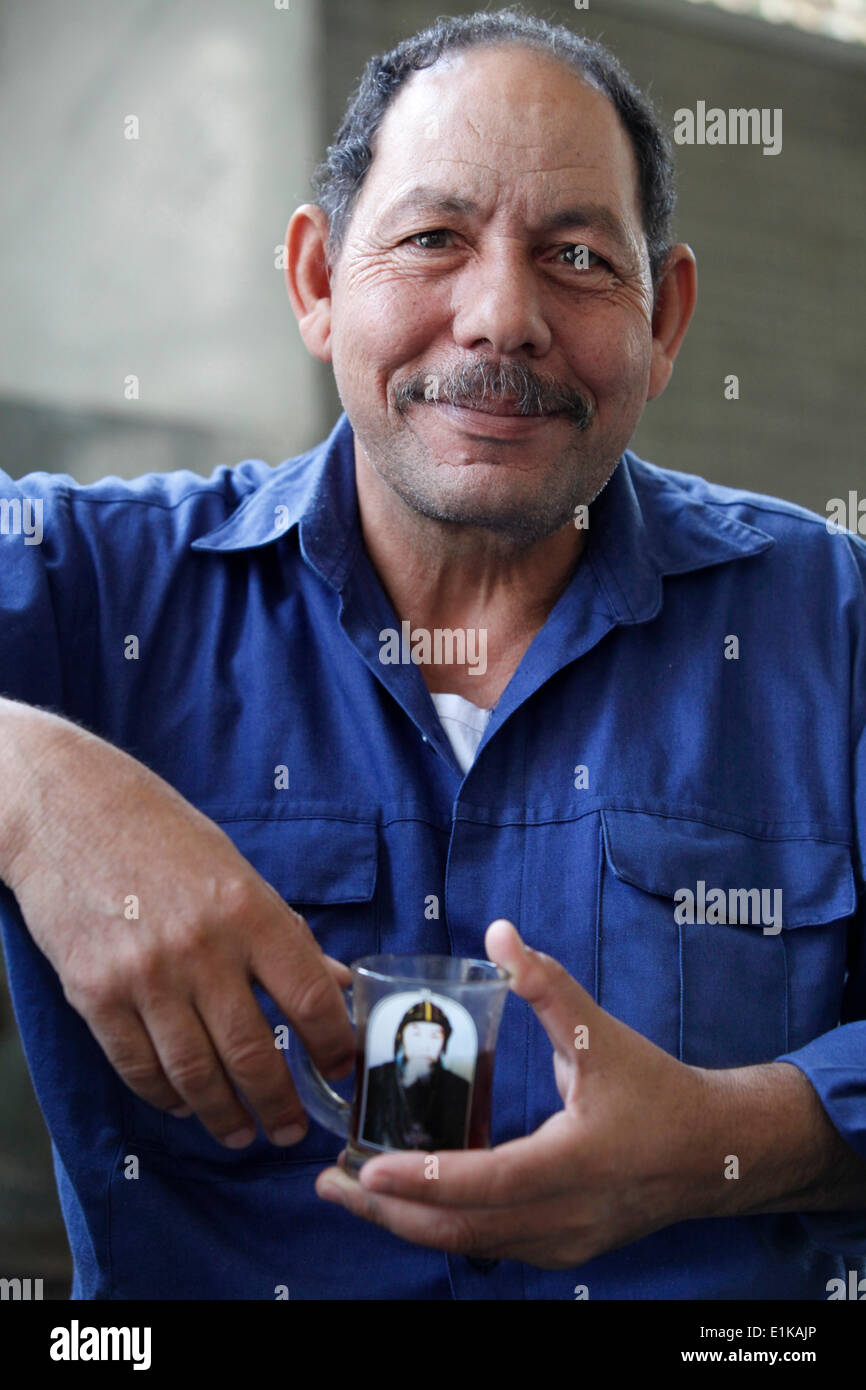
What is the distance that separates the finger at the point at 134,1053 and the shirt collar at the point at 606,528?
54 cm

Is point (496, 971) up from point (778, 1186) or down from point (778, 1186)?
A: up

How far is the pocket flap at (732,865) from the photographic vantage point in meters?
1.19

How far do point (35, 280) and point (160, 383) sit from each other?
0.48 metres

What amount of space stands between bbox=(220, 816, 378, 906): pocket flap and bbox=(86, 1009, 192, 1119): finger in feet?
0.91

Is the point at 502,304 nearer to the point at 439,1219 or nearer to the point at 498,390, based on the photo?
the point at 498,390

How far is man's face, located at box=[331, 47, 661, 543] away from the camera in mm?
1193

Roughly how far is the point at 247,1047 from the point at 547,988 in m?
0.20

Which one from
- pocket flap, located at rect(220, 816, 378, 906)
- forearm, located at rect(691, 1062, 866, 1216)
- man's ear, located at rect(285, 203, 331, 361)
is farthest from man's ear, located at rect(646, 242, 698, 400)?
forearm, located at rect(691, 1062, 866, 1216)

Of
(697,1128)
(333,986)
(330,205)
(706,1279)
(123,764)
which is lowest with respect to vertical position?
(706,1279)

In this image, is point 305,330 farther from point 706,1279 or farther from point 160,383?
point 160,383

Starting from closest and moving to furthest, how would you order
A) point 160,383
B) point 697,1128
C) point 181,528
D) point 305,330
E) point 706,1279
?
point 697,1128 → point 706,1279 → point 181,528 → point 305,330 → point 160,383

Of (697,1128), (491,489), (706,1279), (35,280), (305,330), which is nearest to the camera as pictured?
(697,1128)

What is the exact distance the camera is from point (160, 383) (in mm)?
4000
